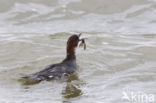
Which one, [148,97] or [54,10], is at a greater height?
[54,10]

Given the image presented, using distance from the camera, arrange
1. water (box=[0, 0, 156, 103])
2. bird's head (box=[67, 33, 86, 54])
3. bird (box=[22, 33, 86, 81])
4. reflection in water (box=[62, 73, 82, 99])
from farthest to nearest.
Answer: bird's head (box=[67, 33, 86, 54]) < bird (box=[22, 33, 86, 81]) < water (box=[0, 0, 156, 103]) < reflection in water (box=[62, 73, 82, 99])

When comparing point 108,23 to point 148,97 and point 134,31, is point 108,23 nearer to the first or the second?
point 134,31

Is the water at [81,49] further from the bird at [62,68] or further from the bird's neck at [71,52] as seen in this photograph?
the bird's neck at [71,52]

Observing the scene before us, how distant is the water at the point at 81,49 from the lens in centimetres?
838

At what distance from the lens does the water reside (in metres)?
→ 8.38

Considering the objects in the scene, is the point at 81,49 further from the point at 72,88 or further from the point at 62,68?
the point at 72,88

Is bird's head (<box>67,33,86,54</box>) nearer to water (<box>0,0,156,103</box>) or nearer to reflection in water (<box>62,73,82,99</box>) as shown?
water (<box>0,0,156,103</box>)

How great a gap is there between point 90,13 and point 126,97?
296 inches

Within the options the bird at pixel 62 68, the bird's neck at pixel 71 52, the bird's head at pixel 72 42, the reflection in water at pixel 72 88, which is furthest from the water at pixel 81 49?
the bird's head at pixel 72 42

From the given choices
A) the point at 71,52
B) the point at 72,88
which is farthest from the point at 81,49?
the point at 72,88

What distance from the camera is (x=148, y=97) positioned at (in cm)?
779

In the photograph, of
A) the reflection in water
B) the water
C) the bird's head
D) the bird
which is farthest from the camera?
the bird's head

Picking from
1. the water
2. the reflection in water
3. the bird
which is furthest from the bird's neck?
the reflection in water

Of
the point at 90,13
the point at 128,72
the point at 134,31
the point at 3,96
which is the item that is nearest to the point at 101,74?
the point at 128,72
